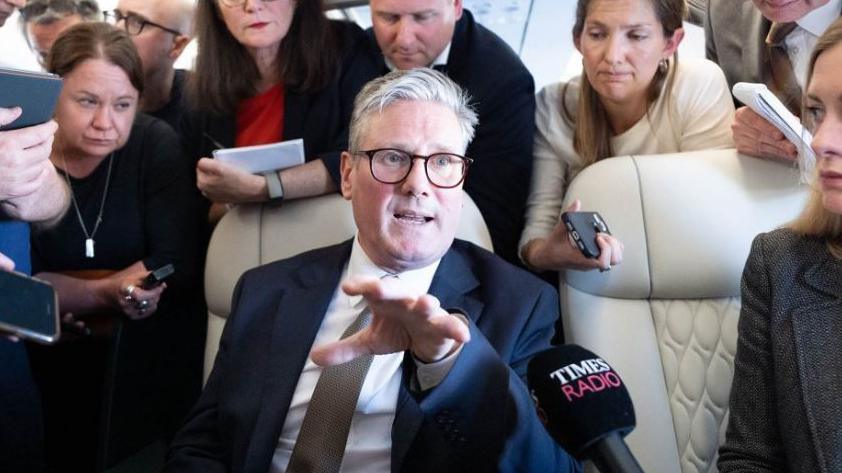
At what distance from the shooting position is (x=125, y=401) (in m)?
2.17

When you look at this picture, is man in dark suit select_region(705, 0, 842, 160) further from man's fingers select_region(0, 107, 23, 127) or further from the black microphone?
man's fingers select_region(0, 107, 23, 127)

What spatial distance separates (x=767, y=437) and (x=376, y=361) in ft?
2.10

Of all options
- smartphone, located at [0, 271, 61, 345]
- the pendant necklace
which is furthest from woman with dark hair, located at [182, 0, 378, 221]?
smartphone, located at [0, 271, 61, 345]

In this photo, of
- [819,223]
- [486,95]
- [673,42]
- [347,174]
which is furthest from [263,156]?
[819,223]

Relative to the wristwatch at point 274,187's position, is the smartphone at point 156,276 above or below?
below

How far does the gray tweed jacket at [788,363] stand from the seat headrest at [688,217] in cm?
20

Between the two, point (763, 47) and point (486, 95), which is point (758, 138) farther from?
point (486, 95)

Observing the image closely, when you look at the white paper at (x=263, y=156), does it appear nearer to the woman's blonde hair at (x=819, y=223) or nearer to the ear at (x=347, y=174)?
the ear at (x=347, y=174)

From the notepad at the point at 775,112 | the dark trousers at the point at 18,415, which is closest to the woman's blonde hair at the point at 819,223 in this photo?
the notepad at the point at 775,112

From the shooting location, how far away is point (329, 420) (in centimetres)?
163

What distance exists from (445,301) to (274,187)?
0.50 m

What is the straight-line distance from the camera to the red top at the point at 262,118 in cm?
230

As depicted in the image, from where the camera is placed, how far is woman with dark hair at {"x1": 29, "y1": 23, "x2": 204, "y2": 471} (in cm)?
223

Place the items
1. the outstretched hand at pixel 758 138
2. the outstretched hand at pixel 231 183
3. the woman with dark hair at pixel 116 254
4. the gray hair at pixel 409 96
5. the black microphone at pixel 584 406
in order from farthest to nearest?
the woman with dark hair at pixel 116 254 → the outstretched hand at pixel 231 183 → the outstretched hand at pixel 758 138 → the gray hair at pixel 409 96 → the black microphone at pixel 584 406
